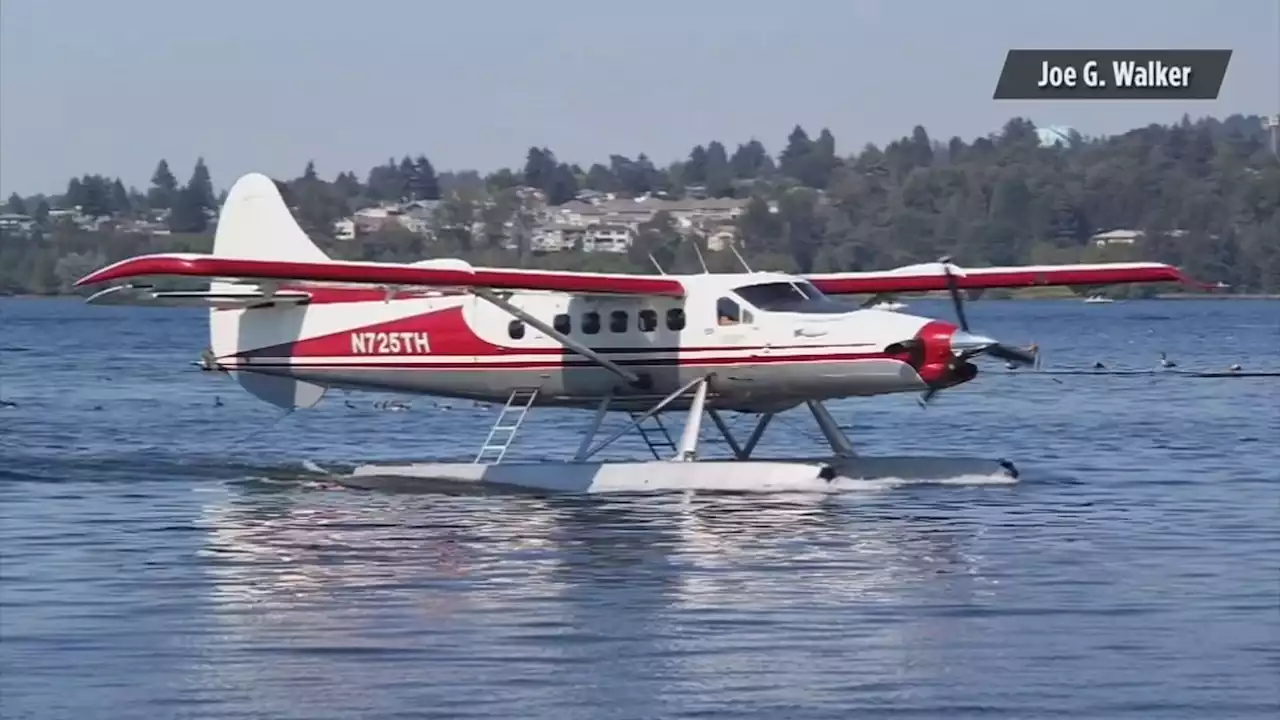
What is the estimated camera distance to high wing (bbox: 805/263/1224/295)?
22.6 m

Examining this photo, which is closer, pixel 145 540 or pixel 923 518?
pixel 145 540

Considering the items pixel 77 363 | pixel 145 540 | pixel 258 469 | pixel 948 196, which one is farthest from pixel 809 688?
pixel 948 196

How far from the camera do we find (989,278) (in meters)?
23.0

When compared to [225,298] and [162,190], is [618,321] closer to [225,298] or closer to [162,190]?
[225,298]

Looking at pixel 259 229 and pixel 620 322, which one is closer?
pixel 620 322

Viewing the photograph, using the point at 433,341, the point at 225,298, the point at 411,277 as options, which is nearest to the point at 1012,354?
the point at 411,277

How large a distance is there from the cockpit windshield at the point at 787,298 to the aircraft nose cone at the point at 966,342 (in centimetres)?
133

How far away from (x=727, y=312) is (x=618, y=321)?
1.03 meters

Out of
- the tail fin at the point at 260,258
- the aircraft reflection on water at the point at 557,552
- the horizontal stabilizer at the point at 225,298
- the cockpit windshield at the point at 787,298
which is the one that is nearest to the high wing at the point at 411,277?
the cockpit windshield at the point at 787,298

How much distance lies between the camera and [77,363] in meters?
51.6

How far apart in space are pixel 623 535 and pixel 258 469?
701 cm

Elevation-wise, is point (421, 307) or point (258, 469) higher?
point (421, 307)

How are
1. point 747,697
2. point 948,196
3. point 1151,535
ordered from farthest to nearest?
1. point 948,196
2. point 1151,535
3. point 747,697

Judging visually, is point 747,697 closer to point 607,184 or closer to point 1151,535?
point 1151,535
